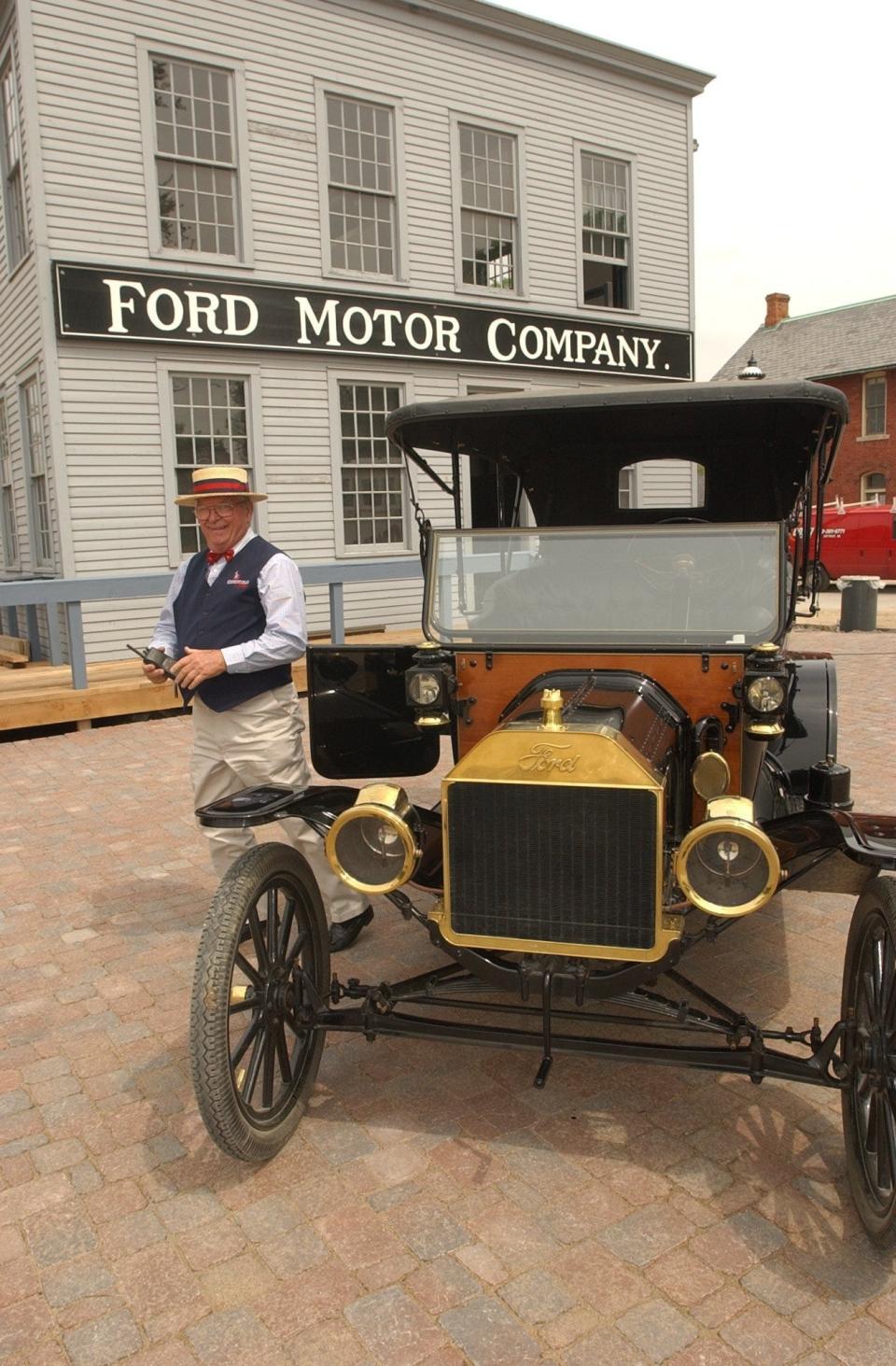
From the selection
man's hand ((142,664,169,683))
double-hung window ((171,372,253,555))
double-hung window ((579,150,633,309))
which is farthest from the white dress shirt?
double-hung window ((579,150,633,309))

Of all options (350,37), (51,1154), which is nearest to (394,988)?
(51,1154)

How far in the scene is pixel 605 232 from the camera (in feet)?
46.4

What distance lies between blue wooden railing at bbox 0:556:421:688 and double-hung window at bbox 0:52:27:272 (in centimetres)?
388

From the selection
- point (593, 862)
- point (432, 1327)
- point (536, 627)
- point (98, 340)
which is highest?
point (98, 340)

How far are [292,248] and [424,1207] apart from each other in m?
11.0

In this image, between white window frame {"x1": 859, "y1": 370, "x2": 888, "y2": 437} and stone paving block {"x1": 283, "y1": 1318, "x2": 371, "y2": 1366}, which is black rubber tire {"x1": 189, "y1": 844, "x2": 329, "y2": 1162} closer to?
stone paving block {"x1": 283, "y1": 1318, "x2": 371, "y2": 1366}

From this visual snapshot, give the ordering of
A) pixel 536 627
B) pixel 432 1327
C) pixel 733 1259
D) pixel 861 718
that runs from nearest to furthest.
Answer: pixel 432 1327, pixel 733 1259, pixel 536 627, pixel 861 718

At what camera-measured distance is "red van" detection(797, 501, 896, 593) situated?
21.8 meters

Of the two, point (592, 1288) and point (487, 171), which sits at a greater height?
point (487, 171)

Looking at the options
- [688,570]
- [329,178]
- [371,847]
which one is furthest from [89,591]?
[371,847]

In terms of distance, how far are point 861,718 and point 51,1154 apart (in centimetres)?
733

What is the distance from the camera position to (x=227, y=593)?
392 centimetres

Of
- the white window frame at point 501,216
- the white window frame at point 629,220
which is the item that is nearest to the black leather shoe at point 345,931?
the white window frame at point 501,216

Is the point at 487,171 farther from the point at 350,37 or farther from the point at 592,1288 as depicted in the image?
the point at 592,1288
